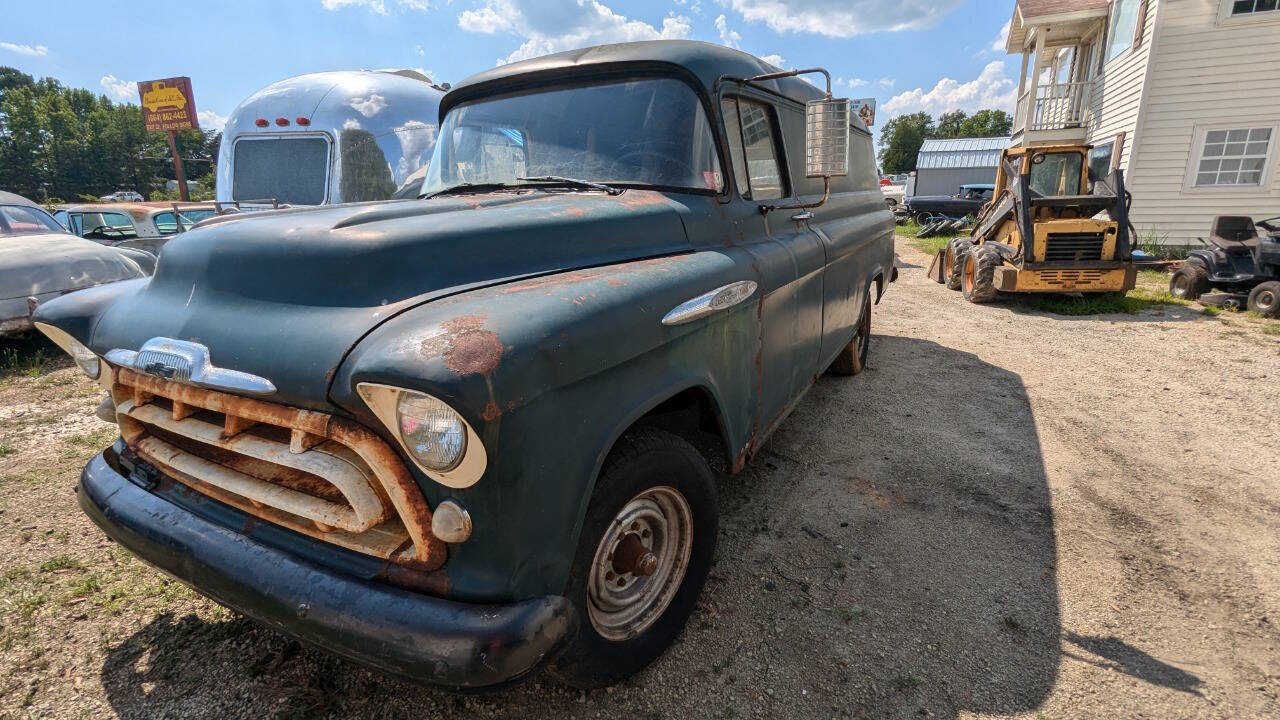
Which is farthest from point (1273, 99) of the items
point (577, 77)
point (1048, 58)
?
point (577, 77)

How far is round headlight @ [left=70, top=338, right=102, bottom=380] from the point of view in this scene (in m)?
2.16

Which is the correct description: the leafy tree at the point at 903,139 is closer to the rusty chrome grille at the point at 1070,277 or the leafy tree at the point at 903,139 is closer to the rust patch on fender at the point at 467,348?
the rusty chrome grille at the point at 1070,277

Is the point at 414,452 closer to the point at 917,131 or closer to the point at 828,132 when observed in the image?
the point at 828,132

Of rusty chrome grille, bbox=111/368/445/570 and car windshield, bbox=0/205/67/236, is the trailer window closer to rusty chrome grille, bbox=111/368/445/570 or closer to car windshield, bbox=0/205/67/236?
car windshield, bbox=0/205/67/236

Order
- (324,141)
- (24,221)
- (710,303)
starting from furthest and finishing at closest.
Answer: (324,141)
(24,221)
(710,303)

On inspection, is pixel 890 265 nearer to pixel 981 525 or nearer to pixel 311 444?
pixel 981 525

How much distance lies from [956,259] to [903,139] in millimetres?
71231

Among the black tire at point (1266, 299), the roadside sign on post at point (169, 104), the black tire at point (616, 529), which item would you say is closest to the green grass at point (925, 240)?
the black tire at point (1266, 299)

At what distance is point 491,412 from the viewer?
136 cm

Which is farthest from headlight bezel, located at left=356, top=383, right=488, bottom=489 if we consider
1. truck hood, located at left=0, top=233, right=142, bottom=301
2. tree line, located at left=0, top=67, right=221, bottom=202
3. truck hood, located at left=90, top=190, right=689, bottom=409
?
tree line, located at left=0, top=67, right=221, bottom=202

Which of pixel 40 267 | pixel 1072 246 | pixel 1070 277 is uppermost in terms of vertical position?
pixel 40 267

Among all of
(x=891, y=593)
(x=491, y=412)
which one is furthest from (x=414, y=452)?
(x=891, y=593)

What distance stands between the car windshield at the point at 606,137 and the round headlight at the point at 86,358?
1664 mm

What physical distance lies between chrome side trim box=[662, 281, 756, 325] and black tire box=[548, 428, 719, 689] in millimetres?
393
